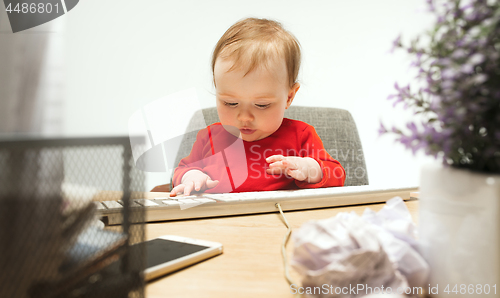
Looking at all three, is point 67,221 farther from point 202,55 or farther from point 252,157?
point 202,55

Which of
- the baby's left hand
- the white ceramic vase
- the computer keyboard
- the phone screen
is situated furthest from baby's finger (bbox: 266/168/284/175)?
the white ceramic vase

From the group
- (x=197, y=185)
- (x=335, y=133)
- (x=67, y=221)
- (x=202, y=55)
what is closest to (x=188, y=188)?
(x=197, y=185)

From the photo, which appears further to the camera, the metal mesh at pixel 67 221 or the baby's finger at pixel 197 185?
the baby's finger at pixel 197 185

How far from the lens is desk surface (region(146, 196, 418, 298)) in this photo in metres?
0.31

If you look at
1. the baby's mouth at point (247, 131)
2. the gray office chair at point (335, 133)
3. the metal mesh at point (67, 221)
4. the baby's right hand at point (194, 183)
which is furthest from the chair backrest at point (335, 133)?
the metal mesh at point (67, 221)

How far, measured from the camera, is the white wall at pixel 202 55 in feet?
5.60

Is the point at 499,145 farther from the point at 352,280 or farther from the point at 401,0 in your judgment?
the point at 401,0

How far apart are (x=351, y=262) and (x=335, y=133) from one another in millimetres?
1192

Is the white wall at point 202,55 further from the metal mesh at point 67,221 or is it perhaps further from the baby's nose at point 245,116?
the metal mesh at point 67,221

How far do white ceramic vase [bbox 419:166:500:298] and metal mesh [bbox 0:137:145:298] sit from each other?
10.3 inches

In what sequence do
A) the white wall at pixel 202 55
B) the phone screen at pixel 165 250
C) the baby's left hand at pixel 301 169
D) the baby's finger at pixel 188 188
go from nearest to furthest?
1. the phone screen at pixel 165 250
2. the baby's finger at pixel 188 188
3. the baby's left hand at pixel 301 169
4. the white wall at pixel 202 55

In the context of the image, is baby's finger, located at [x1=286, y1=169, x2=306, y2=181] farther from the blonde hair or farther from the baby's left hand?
the blonde hair

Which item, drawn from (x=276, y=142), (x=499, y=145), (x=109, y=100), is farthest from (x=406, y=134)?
(x=109, y=100)

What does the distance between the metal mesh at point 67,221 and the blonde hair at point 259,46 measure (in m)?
0.82
